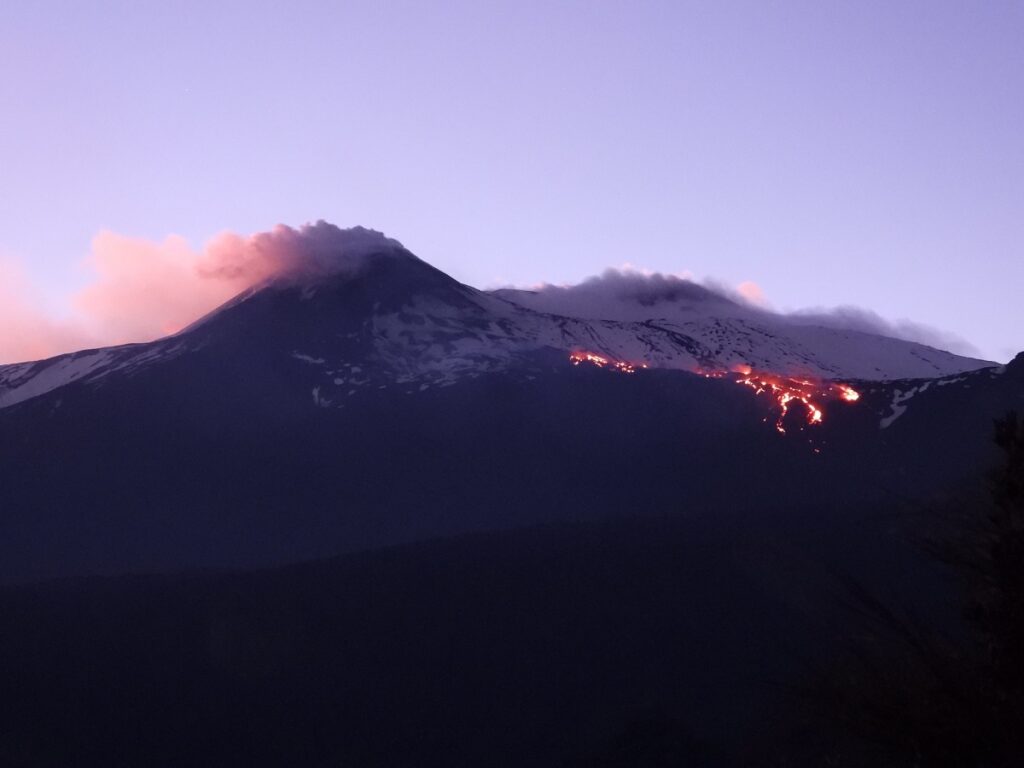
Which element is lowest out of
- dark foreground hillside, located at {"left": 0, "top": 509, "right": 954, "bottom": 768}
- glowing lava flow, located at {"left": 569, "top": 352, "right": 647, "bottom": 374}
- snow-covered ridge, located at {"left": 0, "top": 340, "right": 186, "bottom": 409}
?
dark foreground hillside, located at {"left": 0, "top": 509, "right": 954, "bottom": 768}

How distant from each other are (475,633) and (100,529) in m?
42.0

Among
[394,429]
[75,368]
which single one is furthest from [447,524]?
[75,368]

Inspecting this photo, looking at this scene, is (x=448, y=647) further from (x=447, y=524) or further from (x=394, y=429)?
(x=394, y=429)

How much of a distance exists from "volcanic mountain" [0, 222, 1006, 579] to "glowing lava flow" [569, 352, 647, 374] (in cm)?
39

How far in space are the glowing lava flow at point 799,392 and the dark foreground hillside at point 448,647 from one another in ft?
69.2

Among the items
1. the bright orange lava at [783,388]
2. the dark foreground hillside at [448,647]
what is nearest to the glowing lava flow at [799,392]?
the bright orange lava at [783,388]

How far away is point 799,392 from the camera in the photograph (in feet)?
275

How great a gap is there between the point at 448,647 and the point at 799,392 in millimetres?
41937

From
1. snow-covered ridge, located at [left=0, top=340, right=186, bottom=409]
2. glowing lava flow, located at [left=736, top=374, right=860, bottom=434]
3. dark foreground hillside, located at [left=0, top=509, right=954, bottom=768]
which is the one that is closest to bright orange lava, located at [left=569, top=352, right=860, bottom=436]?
glowing lava flow, located at [left=736, top=374, right=860, bottom=434]

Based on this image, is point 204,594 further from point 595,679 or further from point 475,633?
point 595,679

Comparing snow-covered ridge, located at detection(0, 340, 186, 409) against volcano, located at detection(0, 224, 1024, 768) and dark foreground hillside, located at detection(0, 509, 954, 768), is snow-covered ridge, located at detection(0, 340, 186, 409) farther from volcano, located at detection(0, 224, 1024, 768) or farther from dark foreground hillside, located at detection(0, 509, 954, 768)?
dark foreground hillside, located at detection(0, 509, 954, 768)

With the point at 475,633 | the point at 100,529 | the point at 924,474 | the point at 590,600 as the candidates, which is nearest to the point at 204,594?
the point at 475,633

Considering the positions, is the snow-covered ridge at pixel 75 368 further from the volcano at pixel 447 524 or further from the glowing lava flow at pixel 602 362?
the glowing lava flow at pixel 602 362

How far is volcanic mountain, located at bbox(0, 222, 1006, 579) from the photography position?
75.1m
